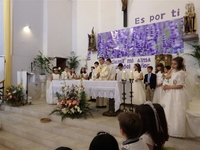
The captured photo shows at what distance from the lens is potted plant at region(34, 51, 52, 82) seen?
843cm

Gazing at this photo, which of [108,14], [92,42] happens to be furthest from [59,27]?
[108,14]

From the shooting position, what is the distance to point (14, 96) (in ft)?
20.1

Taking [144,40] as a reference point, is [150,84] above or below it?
below

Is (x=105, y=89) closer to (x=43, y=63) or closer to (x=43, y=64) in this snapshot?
(x=43, y=63)

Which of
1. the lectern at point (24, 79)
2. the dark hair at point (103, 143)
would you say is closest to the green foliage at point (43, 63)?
the lectern at point (24, 79)

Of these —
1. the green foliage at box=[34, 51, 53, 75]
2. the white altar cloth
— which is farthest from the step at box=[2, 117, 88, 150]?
the green foliage at box=[34, 51, 53, 75]

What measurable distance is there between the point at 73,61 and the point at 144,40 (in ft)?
12.7

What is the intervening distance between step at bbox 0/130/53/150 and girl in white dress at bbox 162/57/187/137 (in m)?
2.29

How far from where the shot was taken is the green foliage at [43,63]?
8.44 metres

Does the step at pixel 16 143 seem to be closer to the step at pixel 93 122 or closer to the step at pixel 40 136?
the step at pixel 40 136

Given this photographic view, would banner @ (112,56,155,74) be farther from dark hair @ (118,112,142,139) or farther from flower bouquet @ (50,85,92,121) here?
dark hair @ (118,112,142,139)

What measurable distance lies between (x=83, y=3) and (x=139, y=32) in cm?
368

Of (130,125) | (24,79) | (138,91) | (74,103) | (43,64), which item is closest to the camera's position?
(130,125)

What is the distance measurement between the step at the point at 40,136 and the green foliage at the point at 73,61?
5.12 metres
